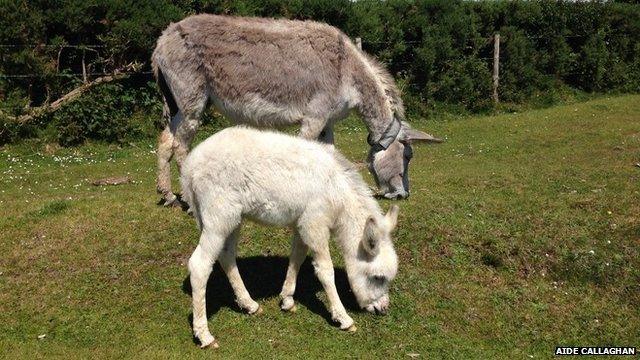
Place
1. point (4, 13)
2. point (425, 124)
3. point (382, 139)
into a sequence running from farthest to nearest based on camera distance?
point (425, 124)
point (4, 13)
point (382, 139)

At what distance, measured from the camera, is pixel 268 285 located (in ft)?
22.4

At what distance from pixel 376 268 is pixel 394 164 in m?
3.26

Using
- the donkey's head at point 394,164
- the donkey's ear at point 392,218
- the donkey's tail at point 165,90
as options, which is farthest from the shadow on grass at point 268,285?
the donkey's tail at point 165,90

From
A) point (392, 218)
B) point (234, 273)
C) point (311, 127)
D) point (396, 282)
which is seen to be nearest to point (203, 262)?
point (234, 273)

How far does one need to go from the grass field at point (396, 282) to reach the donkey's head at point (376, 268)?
11.3 inches

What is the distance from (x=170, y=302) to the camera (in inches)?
255

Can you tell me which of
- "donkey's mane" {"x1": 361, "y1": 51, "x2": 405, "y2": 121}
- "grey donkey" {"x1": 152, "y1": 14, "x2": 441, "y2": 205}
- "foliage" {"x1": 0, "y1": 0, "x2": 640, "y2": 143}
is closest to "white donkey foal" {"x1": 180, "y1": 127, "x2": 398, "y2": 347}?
"grey donkey" {"x1": 152, "y1": 14, "x2": 441, "y2": 205}

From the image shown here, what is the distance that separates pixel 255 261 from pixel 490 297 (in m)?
2.64

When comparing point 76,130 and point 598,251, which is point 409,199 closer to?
point 598,251

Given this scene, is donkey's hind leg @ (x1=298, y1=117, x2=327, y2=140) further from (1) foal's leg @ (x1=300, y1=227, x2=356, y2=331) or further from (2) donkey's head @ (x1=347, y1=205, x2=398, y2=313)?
(1) foal's leg @ (x1=300, y1=227, x2=356, y2=331)

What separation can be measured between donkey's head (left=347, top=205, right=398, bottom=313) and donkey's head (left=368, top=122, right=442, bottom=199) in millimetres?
2883

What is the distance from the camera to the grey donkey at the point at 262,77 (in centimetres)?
817

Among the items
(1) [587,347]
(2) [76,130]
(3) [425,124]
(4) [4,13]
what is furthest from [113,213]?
(3) [425,124]

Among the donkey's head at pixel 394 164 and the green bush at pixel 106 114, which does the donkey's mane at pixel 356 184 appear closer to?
the donkey's head at pixel 394 164
